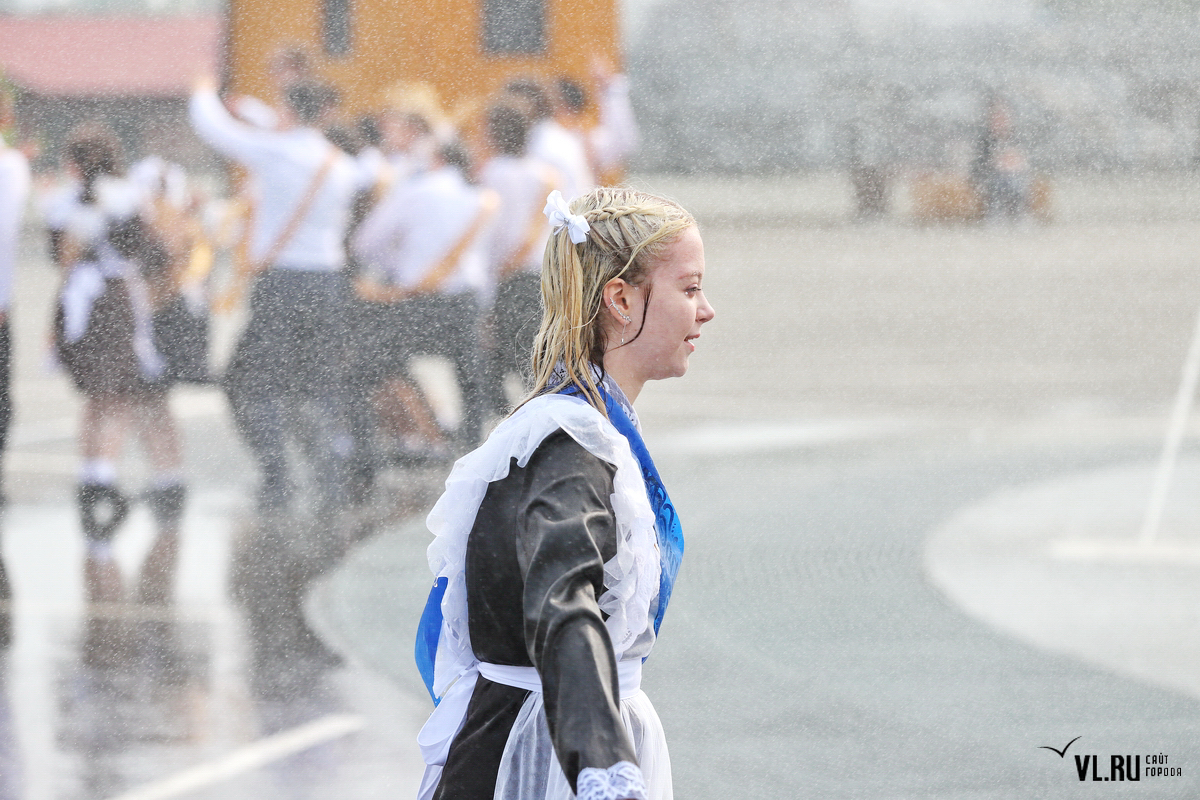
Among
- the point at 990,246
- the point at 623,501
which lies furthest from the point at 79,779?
the point at 990,246

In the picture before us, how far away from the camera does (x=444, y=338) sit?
382cm

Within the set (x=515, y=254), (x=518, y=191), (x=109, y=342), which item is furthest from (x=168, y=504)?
(x=518, y=191)

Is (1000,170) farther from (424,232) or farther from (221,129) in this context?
(221,129)

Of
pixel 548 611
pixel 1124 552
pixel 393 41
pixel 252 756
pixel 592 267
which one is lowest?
pixel 252 756

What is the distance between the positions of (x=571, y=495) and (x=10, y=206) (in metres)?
2.52

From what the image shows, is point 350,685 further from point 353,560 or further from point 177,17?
point 177,17

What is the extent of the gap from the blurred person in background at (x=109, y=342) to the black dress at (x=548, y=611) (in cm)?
212

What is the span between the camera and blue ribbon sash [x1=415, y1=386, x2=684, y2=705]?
1829 millimetres

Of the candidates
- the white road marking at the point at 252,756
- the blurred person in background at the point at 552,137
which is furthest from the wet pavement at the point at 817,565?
the blurred person in background at the point at 552,137

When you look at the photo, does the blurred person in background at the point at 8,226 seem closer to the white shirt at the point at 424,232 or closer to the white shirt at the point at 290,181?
the white shirt at the point at 290,181

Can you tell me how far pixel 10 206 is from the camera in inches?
143

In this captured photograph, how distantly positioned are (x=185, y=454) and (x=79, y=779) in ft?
2.99

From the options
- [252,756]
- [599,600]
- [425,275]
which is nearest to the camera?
[599,600]

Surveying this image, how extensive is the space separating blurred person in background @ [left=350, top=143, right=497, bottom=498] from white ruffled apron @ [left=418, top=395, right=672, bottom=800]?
1.87 meters
